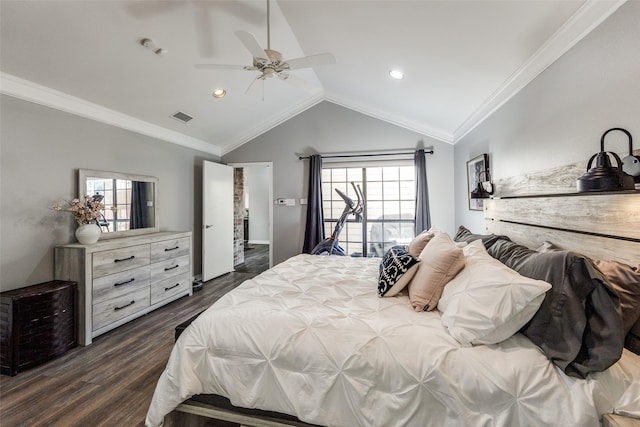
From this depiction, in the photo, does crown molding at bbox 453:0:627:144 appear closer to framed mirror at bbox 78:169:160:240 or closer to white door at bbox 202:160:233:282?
white door at bbox 202:160:233:282

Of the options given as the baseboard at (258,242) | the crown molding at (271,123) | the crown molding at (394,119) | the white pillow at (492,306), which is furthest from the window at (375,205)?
the baseboard at (258,242)

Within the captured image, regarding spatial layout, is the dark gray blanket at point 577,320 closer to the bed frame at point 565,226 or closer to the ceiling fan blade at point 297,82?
the bed frame at point 565,226

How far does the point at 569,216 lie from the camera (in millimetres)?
1559

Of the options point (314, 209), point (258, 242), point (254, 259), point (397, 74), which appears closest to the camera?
point (397, 74)

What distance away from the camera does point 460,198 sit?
4.10 metres

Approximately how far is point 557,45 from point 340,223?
9.98 feet

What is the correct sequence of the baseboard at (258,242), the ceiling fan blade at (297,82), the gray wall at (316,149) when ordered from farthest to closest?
the baseboard at (258,242), the gray wall at (316,149), the ceiling fan blade at (297,82)

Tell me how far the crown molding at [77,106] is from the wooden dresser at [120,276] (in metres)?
1.41

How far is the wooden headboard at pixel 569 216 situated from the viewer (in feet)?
3.98

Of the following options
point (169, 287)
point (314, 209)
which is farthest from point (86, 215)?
point (314, 209)

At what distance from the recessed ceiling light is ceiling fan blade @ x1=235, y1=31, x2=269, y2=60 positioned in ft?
5.30

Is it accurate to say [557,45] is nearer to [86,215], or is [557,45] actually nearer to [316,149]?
[316,149]

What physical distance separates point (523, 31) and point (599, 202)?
1282 mm

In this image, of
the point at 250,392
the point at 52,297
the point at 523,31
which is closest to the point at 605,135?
the point at 523,31
